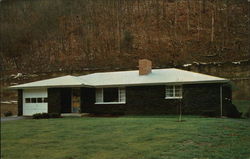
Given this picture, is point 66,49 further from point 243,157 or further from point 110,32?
point 243,157

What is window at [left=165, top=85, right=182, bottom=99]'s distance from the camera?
22.1 metres

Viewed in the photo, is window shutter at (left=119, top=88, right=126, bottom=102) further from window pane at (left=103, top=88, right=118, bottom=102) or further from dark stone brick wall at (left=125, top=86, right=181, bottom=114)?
dark stone brick wall at (left=125, top=86, right=181, bottom=114)

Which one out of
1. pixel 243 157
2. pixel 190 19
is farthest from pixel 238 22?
pixel 243 157

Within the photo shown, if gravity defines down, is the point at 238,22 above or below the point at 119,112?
above

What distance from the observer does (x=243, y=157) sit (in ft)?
24.9

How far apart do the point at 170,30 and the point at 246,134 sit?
15.6 m

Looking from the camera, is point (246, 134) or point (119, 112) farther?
point (119, 112)

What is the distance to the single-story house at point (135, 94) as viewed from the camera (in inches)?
834

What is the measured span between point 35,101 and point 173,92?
993cm

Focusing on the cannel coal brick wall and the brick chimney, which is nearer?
the cannel coal brick wall

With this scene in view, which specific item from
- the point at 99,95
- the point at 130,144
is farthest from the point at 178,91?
the point at 130,144

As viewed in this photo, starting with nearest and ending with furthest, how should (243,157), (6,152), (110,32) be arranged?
1. (243,157)
2. (6,152)
3. (110,32)

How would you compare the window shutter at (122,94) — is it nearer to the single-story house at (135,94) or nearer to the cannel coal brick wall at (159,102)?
the single-story house at (135,94)

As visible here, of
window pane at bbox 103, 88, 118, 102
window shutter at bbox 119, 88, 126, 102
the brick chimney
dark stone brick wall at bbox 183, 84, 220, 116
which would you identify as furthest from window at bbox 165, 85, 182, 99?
window pane at bbox 103, 88, 118, 102
